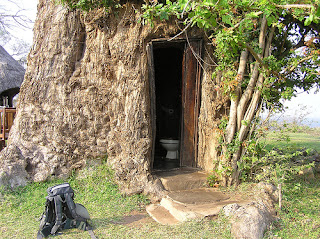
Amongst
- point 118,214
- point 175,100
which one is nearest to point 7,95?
point 175,100

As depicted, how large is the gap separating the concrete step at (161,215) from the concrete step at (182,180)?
1.65 ft

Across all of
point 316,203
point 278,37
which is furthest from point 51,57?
point 316,203

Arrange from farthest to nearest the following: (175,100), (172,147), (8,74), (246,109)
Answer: (8,74) → (175,100) → (172,147) → (246,109)

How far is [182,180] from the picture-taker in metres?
4.76

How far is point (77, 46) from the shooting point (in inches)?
209

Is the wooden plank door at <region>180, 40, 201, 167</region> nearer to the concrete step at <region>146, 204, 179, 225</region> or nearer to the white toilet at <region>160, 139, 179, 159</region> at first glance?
the white toilet at <region>160, 139, 179, 159</region>

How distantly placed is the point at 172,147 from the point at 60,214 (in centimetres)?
356

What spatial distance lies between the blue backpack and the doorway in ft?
6.04

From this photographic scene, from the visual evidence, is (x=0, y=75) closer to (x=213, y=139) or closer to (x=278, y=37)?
(x=213, y=139)

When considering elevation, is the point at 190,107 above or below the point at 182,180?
above

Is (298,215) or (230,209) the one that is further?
(298,215)

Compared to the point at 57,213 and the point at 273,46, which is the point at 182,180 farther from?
the point at 273,46

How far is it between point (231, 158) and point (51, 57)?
3822 mm

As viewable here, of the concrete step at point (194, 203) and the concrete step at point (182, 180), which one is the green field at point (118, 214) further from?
the concrete step at point (182, 180)
